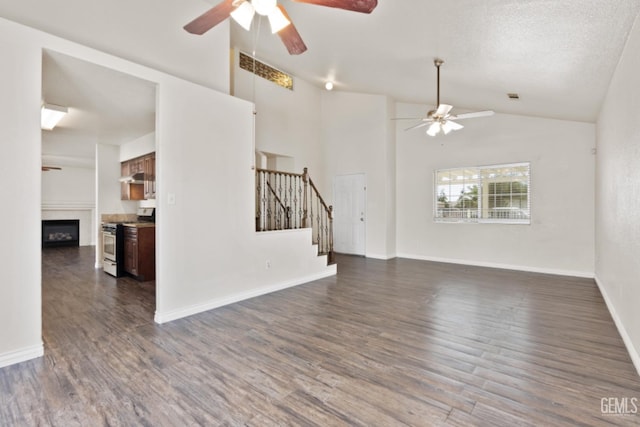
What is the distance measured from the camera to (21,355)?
8.04ft

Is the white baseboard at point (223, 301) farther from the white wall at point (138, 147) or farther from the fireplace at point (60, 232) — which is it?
the fireplace at point (60, 232)

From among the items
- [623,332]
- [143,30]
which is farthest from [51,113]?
[623,332]

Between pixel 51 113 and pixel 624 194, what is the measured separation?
20.9ft

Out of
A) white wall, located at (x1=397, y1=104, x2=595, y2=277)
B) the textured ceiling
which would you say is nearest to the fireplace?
the textured ceiling

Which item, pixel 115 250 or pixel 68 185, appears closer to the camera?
pixel 115 250

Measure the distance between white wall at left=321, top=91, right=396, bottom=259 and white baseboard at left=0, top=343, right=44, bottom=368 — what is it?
19.7 feet

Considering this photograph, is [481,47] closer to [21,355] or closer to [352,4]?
[352,4]

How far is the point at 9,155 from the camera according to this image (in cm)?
241

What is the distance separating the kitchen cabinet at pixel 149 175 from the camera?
5496mm

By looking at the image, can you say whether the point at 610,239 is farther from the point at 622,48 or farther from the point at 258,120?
the point at 258,120

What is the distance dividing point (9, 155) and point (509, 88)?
532 cm

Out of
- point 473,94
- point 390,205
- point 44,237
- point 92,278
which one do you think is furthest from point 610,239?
point 44,237

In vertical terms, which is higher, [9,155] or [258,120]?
[258,120]

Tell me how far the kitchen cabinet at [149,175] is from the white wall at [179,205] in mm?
2344
